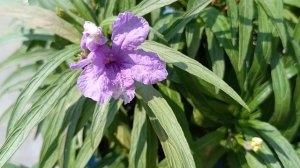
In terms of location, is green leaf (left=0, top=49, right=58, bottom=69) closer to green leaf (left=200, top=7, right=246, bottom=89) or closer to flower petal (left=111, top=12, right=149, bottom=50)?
green leaf (left=200, top=7, right=246, bottom=89)

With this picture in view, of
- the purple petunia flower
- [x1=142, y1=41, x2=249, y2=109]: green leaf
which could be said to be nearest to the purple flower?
the purple petunia flower

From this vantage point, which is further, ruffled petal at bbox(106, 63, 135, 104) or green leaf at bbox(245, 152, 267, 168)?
green leaf at bbox(245, 152, 267, 168)

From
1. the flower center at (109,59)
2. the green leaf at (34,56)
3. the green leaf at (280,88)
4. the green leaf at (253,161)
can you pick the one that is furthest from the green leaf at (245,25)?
the green leaf at (34,56)

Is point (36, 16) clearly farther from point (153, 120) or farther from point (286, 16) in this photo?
point (286, 16)

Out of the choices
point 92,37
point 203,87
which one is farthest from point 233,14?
point 92,37

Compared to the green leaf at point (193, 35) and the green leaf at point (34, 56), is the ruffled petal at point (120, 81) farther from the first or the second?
the green leaf at point (34, 56)
